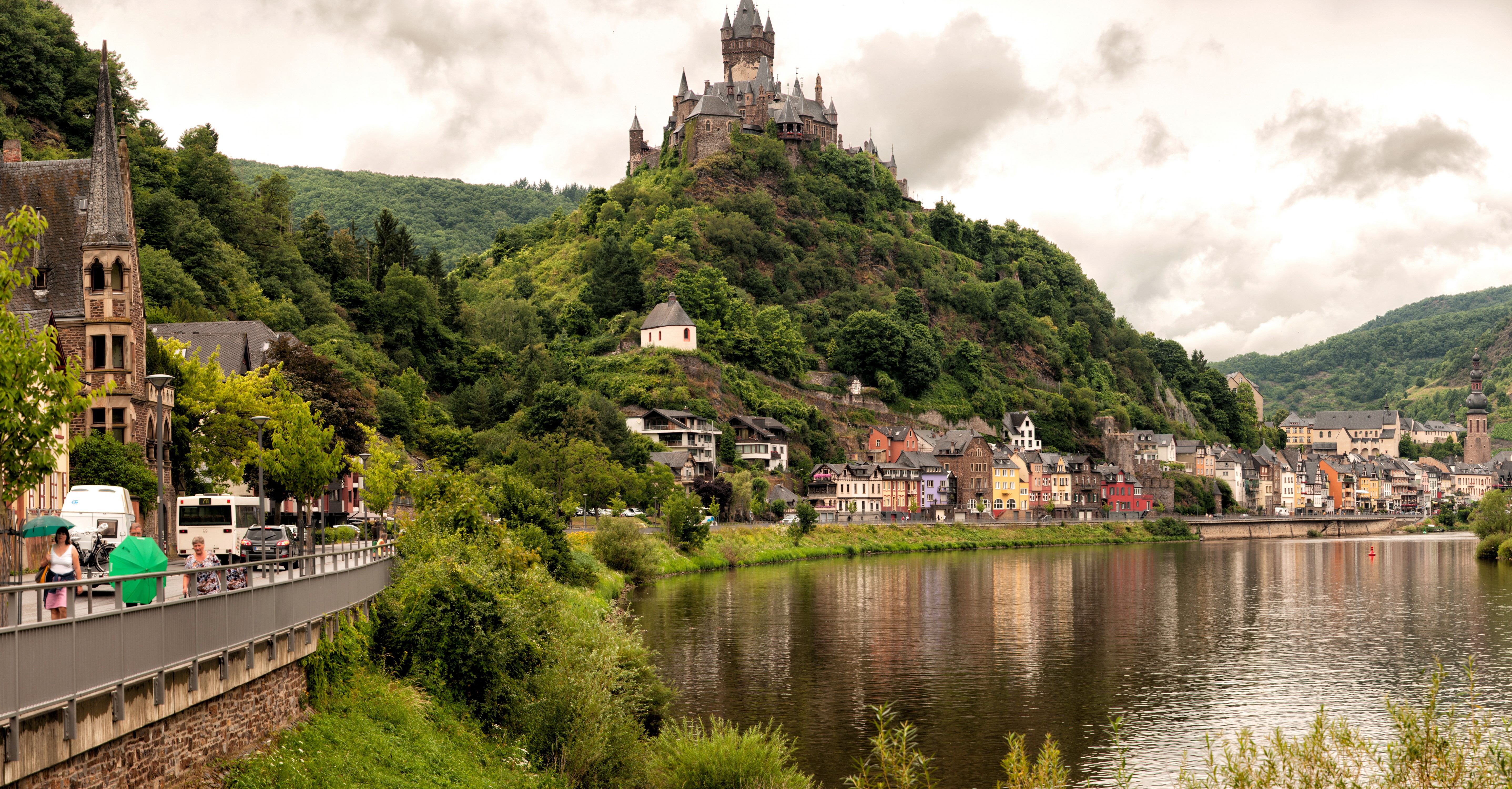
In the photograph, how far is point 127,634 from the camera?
14.8m

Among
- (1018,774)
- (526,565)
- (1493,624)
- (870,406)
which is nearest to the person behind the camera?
(1018,774)

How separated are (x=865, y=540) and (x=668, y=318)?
3616cm

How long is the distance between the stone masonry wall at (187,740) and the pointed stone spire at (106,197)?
70.8ft

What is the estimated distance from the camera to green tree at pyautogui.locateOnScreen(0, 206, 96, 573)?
19531mm

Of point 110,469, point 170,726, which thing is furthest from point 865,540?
point 170,726

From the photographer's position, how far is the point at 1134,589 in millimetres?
78625

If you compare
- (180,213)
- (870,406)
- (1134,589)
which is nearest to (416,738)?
(1134,589)

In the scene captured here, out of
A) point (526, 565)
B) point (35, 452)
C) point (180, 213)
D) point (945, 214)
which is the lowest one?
point (526, 565)

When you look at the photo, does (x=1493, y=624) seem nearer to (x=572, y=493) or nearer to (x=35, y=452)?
(x=572, y=493)

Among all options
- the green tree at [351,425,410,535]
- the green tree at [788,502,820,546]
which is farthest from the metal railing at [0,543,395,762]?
the green tree at [788,502,820,546]

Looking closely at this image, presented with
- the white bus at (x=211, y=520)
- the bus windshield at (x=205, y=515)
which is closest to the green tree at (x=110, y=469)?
the bus windshield at (x=205, y=515)

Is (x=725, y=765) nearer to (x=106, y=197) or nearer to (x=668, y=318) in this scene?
(x=106, y=197)

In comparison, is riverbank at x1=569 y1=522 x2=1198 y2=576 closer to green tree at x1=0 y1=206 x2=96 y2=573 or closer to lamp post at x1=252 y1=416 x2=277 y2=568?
lamp post at x1=252 y1=416 x2=277 y2=568

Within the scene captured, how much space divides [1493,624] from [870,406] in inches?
3688
